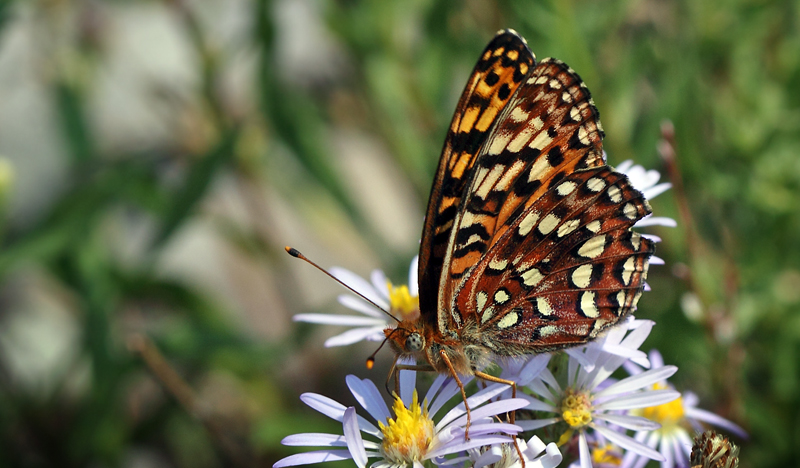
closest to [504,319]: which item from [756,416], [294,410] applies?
[756,416]

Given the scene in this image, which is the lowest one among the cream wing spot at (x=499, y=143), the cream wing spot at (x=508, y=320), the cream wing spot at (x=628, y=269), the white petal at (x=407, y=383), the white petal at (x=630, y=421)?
the white petal at (x=630, y=421)

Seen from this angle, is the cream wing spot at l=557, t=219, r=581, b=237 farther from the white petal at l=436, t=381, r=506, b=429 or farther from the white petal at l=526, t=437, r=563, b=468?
the white petal at l=526, t=437, r=563, b=468

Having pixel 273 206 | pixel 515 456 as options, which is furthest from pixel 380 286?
pixel 273 206

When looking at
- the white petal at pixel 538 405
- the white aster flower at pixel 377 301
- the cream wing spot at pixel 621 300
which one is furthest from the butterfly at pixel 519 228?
the white aster flower at pixel 377 301

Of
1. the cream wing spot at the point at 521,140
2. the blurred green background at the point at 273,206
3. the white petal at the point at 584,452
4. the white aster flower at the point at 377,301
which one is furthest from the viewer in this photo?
the blurred green background at the point at 273,206

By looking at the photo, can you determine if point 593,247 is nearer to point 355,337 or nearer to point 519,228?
point 519,228

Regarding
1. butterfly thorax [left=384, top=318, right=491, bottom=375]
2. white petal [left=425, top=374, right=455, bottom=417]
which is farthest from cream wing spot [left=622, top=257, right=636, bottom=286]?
white petal [left=425, top=374, right=455, bottom=417]

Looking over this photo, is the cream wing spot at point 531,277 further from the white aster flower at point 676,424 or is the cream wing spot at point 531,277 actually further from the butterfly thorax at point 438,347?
the white aster flower at point 676,424
